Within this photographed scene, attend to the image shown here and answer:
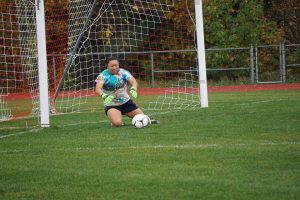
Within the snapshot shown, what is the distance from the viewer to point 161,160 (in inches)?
346

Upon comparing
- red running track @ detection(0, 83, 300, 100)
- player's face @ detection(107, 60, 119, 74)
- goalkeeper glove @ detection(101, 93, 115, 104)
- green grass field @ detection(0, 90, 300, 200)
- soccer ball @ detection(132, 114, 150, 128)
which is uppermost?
player's face @ detection(107, 60, 119, 74)

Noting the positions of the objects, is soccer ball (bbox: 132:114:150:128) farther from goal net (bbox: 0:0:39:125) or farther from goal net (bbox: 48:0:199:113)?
goal net (bbox: 48:0:199:113)

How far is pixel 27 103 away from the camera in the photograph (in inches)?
873

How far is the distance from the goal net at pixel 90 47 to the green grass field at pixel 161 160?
481cm

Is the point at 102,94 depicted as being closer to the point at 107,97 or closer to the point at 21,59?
the point at 107,97

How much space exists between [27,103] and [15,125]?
7658mm

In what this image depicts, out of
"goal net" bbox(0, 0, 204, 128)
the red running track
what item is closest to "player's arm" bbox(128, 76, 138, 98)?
"goal net" bbox(0, 0, 204, 128)

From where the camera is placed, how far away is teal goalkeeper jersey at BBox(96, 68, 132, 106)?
13.8m

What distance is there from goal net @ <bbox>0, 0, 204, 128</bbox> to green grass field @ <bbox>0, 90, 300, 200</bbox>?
481cm

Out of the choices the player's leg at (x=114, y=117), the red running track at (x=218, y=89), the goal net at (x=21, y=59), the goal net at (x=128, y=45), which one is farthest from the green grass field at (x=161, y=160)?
the red running track at (x=218, y=89)

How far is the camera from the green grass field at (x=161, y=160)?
7051 mm

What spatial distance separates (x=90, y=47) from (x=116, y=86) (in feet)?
38.3

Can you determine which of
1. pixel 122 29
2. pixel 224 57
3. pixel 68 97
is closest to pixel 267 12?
pixel 224 57

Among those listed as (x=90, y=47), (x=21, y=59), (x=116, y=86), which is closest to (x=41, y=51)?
(x=116, y=86)
